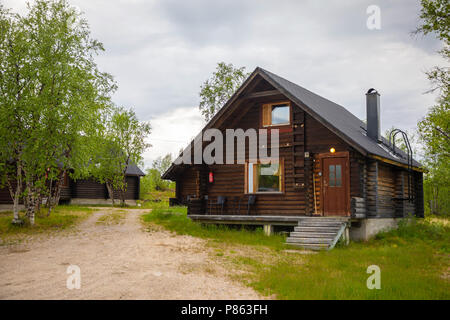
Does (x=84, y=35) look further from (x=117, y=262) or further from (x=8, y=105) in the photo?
(x=117, y=262)

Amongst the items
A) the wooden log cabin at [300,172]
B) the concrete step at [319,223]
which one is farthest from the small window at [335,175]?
the concrete step at [319,223]

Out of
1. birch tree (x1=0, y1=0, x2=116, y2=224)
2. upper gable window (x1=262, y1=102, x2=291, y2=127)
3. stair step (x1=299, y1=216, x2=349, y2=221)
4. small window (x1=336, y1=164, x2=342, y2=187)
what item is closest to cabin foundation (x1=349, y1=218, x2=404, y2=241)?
stair step (x1=299, y1=216, x2=349, y2=221)

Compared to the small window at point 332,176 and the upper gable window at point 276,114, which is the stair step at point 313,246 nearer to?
the small window at point 332,176

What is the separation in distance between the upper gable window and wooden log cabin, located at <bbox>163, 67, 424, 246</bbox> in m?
0.04

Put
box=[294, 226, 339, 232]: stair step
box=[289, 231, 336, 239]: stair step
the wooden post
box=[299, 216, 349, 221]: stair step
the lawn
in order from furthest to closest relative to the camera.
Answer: the wooden post < box=[299, 216, 349, 221]: stair step < box=[294, 226, 339, 232]: stair step < box=[289, 231, 336, 239]: stair step < the lawn

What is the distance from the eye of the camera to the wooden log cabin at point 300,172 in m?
14.5

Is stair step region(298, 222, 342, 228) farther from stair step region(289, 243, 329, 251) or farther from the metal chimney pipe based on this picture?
the metal chimney pipe

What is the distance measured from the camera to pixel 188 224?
685 inches

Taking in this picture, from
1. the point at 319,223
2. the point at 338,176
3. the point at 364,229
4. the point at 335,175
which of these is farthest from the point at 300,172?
the point at 364,229

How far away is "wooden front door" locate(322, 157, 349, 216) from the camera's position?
48.2ft

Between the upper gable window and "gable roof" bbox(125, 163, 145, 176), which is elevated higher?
the upper gable window

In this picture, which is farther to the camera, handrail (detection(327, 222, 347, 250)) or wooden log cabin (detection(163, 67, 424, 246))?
wooden log cabin (detection(163, 67, 424, 246))

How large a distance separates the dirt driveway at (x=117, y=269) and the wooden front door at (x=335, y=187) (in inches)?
194
